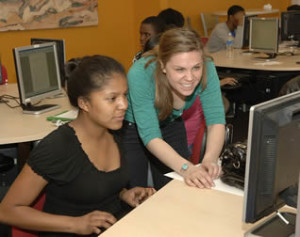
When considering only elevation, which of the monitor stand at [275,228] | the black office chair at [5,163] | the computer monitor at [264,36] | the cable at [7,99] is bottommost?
the black office chair at [5,163]

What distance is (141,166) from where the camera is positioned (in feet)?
7.63

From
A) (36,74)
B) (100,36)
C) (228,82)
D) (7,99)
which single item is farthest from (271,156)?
(100,36)

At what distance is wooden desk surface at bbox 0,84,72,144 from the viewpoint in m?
2.40

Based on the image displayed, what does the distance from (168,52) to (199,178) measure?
57 cm

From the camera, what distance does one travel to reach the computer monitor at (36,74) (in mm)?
2730

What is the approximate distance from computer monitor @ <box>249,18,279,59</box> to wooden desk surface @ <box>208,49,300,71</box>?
0.12 meters

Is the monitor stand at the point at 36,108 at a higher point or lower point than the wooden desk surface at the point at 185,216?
lower

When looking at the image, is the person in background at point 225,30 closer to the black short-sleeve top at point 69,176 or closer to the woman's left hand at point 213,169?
the woman's left hand at point 213,169

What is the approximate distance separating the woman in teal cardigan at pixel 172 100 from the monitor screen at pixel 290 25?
3.69 meters

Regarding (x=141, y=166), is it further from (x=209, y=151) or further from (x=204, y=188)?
(x=204, y=188)

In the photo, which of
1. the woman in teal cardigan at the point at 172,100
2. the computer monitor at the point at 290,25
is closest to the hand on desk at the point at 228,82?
the computer monitor at the point at 290,25

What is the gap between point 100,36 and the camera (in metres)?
6.08

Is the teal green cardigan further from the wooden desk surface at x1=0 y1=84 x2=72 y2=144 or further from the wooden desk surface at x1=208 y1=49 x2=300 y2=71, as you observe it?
the wooden desk surface at x1=208 y1=49 x2=300 y2=71

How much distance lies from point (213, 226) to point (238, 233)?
8cm
